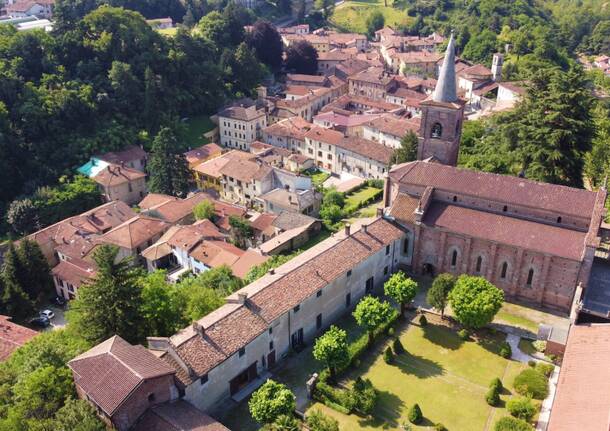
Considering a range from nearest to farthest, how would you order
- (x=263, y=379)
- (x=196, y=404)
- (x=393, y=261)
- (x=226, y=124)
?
(x=196, y=404) → (x=263, y=379) → (x=393, y=261) → (x=226, y=124)

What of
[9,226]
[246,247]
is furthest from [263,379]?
[9,226]

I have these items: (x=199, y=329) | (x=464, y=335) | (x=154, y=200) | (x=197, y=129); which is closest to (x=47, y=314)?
(x=154, y=200)

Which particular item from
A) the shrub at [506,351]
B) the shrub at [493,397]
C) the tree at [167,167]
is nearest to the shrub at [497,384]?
the shrub at [493,397]

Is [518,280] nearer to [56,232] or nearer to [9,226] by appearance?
[56,232]

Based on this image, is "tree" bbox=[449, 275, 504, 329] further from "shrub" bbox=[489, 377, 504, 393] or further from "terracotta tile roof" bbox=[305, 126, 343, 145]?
"terracotta tile roof" bbox=[305, 126, 343, 145]

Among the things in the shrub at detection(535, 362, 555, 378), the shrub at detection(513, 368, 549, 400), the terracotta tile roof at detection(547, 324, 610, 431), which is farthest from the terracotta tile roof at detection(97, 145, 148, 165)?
the terracotta tile roof at detection(547, 324, 610, 431)
